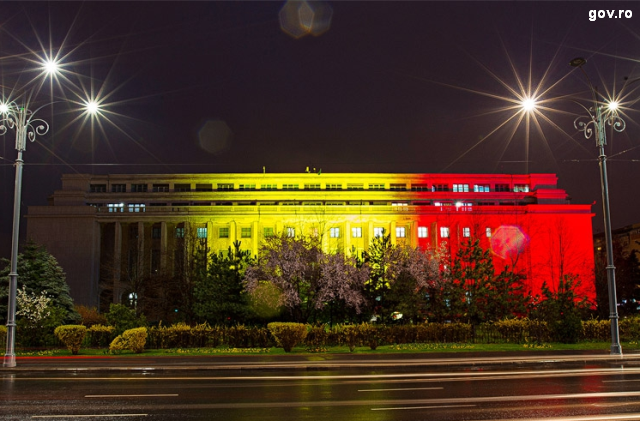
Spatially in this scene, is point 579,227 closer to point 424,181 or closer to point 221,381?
point 424,181

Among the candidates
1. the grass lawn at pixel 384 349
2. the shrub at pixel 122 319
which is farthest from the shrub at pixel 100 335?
the grass lawn at pixel 384 349

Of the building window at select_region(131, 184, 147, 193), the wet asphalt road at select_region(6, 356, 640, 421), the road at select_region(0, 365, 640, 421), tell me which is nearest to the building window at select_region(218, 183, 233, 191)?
the building window at select_region(131, 184, 147, 193)

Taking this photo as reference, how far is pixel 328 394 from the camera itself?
1462cm

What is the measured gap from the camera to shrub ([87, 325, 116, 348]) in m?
28.4

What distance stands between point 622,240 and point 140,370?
405ft

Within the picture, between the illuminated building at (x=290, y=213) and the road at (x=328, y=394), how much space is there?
63260 millimetres

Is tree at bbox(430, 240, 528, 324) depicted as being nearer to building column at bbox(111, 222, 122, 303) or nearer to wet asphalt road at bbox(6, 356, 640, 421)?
wet asphalt road at bbox(6, 356, 640, 421)

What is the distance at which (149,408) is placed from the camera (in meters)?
12.7

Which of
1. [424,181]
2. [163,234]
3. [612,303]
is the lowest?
[612,303]

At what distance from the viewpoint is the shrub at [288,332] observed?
26.5 m

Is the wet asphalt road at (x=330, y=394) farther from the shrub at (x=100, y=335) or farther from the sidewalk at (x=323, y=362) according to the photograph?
the shrub at (x=100, y=335)

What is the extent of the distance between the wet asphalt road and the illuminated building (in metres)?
62.7

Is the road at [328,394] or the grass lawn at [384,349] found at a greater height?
the road at [328,394]

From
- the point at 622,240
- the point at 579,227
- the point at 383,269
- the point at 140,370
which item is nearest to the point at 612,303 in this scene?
the point at 383,269
